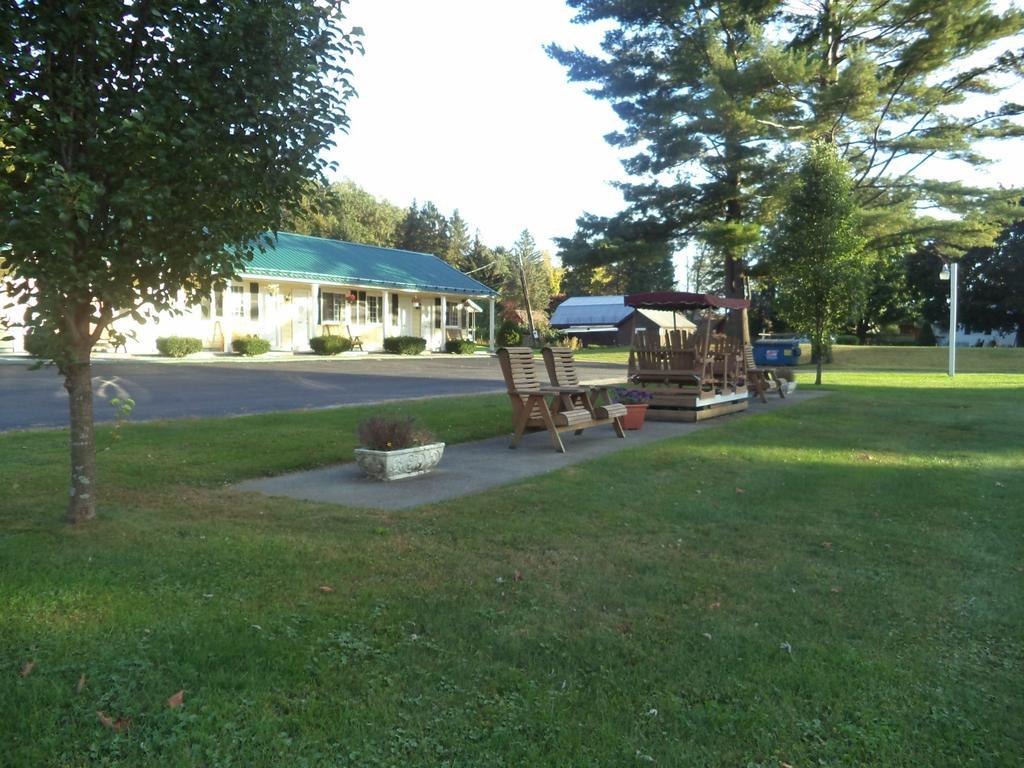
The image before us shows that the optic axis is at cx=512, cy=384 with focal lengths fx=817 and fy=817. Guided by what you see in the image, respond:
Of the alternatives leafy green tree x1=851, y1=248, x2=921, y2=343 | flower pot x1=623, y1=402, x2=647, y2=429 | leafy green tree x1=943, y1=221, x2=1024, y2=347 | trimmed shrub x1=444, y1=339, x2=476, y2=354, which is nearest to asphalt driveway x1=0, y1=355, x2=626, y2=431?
flower pot x1=623, y1=402, x2=647, y2=429

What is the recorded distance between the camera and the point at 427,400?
14742 millimetres

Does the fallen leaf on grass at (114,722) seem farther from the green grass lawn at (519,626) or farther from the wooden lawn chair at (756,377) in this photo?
the wooden lawn chair at (756,377)

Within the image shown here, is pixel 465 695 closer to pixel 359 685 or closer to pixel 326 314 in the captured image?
pixel 359 685

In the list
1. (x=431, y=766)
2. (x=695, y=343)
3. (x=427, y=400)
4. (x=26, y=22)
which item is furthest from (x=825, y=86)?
(x=431, y=766)

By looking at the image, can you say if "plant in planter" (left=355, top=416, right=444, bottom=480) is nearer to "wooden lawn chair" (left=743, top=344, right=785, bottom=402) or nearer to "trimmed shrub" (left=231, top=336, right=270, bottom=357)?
"wooden lawn chair" (left=743, top=344, right=785, bottom=402)

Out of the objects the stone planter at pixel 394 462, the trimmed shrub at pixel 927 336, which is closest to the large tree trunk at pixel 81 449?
the stone planter at pixel 394 462

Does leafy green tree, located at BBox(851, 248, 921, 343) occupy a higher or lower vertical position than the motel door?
higher

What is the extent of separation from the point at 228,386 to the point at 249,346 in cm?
1106

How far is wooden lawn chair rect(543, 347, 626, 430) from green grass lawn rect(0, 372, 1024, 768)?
329 centimetres

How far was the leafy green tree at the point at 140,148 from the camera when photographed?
4.44 m

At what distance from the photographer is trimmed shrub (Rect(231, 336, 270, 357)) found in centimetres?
2716

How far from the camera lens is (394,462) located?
7469mm

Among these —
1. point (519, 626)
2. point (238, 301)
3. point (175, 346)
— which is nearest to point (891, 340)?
point (238, 301)

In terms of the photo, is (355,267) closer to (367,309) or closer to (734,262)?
(367,309)
